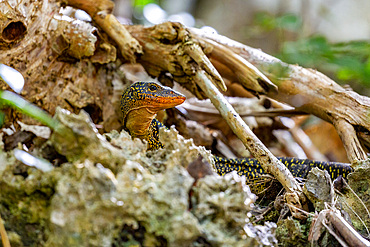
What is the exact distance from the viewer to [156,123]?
16.3 feet

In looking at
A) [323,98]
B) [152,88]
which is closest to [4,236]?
[152,88]

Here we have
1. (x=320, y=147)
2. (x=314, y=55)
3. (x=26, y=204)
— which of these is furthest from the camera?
(x=320, y=147)

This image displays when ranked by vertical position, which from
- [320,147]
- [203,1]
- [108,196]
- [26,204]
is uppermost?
[108,196]

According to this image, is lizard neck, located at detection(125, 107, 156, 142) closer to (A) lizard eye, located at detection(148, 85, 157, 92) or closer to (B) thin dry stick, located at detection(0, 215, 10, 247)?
(A) lizard eye, located at detection(148, 85, 157, 92)

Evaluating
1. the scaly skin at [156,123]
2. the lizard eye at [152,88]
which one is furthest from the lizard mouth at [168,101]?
the lizard eye at [152,88]

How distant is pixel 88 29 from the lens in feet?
14.5

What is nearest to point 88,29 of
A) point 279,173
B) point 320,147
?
point 279,173

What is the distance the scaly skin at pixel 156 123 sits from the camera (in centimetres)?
430

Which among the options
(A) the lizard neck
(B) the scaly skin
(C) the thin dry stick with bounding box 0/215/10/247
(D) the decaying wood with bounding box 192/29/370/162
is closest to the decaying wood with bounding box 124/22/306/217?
(D) the decaying wood with bounding box 192/29/370/162

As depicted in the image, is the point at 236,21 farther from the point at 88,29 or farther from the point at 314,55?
the point at 314,55

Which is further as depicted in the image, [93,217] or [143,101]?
[143,101]

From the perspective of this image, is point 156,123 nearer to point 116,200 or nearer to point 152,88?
point 152,88

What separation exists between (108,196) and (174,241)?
1.20ft

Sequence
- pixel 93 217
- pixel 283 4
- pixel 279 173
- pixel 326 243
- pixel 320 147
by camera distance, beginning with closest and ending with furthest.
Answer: pixel 93 217
pixel 326 243
pixel 279 173
pixel 320 147
pixel 283 4
